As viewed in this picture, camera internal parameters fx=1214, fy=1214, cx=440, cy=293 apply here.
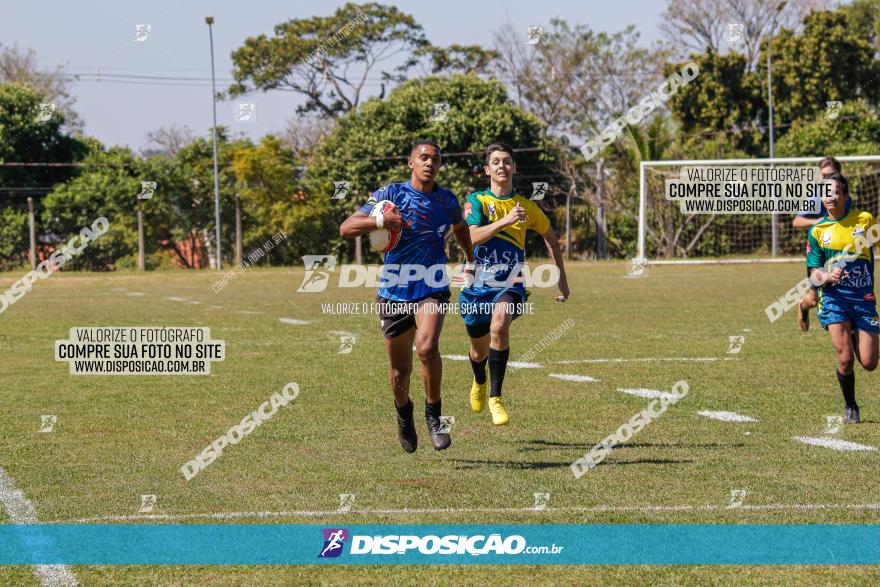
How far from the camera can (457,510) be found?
23.5 feet

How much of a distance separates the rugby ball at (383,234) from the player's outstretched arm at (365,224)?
0.04 m

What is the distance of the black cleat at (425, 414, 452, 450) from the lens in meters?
8.98

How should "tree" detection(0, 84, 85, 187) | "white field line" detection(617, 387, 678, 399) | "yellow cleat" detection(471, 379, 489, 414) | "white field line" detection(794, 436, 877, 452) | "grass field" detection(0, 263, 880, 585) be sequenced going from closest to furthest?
"grass field" detection(0, 263, 880, 585) → "white field line" detection(794, 436, 877, 452) → "yellow cleat" detection(471, 379, 489, 414) → "white field line" detection(617, 387, 678, 399) → "tree" detection(0, 84, 85, 187)

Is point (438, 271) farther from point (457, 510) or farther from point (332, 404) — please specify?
point (332, 404)

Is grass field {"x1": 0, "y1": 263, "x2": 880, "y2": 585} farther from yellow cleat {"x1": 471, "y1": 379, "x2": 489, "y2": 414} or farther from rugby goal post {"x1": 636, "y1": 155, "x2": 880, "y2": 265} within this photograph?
rugby goal post {"x1": 636, "y1": 155, "x2": 880, "y2": 265}

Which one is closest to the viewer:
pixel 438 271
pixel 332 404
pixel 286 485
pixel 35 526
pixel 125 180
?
pixel 35 526

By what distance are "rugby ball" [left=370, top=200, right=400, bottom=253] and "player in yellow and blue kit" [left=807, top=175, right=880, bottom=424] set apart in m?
4.15

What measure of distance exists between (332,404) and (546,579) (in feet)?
21.5

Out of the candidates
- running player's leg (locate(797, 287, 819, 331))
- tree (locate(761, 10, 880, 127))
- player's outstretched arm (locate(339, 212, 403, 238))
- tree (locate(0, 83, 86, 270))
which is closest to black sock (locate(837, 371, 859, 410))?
running player's leg (locate(797, 287, 819, 331))

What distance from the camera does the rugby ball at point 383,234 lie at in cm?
839

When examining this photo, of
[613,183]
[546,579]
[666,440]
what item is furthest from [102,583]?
[613,183]

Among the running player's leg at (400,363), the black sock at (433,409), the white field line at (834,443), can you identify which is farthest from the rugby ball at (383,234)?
the white field line at (834,443)

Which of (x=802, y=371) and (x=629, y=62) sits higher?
(x=629, y=62)

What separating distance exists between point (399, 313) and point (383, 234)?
735 millimetres
